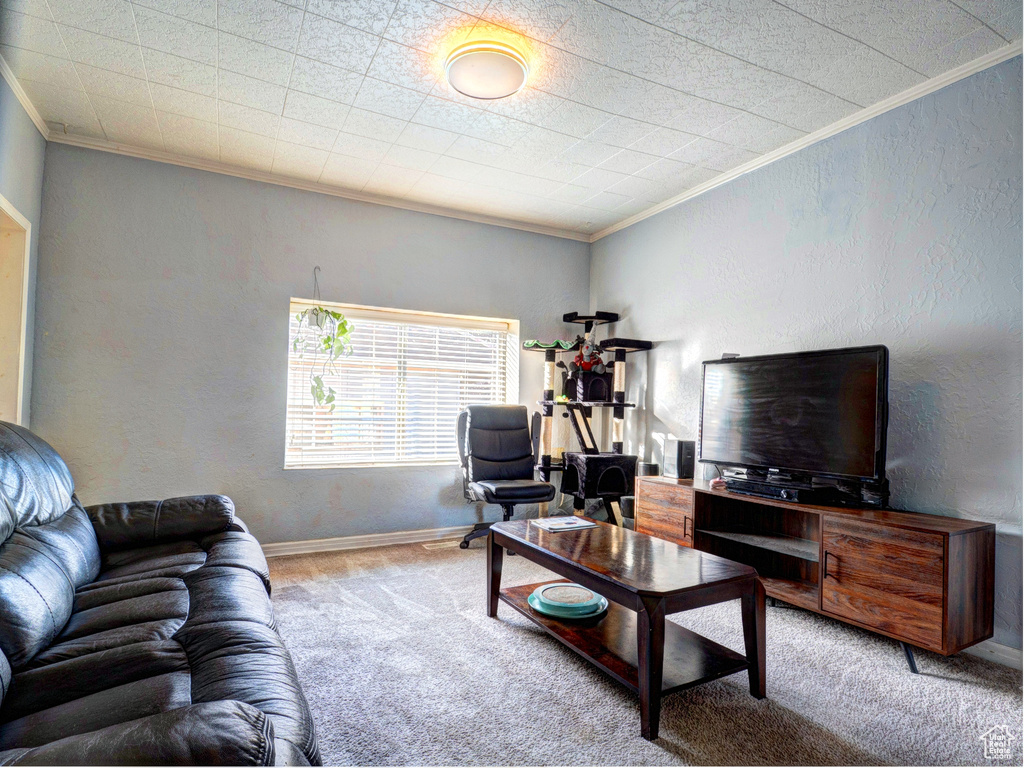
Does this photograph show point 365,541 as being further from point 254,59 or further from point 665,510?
point 254,59

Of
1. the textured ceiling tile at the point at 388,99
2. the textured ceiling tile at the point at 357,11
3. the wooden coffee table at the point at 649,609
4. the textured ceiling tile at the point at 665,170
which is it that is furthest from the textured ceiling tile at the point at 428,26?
the wooden coffee table at the point at 649,609

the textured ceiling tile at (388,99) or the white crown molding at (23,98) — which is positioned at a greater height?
the textured ceiling tile at (388,99)

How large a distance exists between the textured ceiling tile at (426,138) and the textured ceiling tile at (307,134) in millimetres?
396

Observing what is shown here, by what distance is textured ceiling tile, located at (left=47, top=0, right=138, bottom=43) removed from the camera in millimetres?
2230

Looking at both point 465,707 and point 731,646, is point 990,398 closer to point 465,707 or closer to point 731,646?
point 731,646

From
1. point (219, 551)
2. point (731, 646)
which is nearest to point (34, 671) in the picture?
point (219, 551)

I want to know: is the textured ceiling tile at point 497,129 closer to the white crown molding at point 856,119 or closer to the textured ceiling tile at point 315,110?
the textured ceiling tile at point 315,110

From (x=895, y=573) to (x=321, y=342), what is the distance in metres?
3.66

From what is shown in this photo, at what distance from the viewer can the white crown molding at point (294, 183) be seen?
3.40m

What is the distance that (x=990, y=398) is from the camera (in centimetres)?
244

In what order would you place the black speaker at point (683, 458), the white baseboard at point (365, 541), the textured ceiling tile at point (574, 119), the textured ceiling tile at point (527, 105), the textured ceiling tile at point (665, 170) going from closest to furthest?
the textured ceiling tile at point (527, 105), the textured ceiling tile at point (574, 119), the textured ceiling tile at point (665, 170), the black speaker at point (683, 458), the white baseboard at point (365, 541)

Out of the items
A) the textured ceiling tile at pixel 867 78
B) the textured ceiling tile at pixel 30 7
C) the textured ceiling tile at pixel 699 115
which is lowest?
the textured ceiling tile at pixel 30 7

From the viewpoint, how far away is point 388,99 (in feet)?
9.48

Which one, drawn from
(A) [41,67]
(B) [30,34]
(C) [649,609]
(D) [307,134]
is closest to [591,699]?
(C) [649,609]
